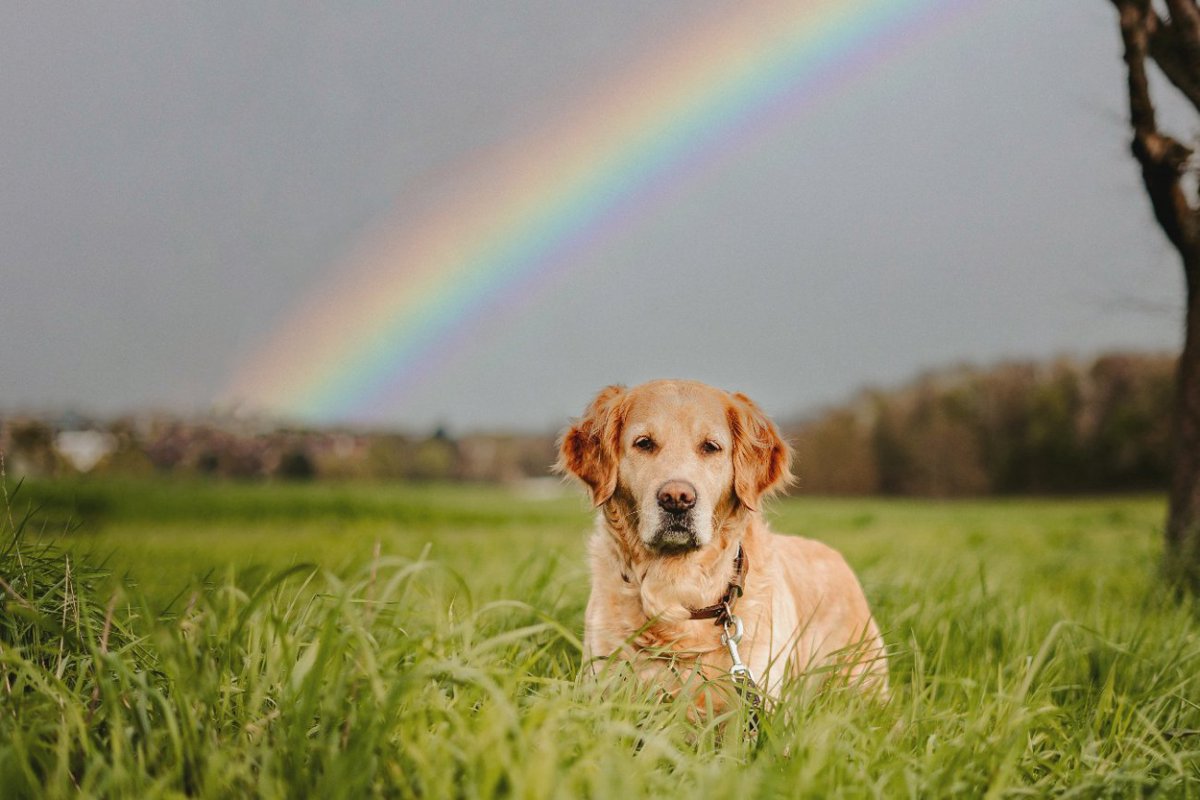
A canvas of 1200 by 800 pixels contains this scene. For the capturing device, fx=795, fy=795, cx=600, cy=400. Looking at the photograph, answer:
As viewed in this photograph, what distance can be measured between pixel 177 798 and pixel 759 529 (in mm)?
2409

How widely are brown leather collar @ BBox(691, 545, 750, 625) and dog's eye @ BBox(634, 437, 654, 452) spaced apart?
0.57 meters

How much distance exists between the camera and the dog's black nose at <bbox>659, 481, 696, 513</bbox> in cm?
310

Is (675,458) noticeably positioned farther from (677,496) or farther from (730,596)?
(730,596)

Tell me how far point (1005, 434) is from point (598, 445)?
51960 millimetres

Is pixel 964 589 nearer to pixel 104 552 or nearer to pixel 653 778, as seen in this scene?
pixel 653 778

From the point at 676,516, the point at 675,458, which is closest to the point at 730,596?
the point at 676,516

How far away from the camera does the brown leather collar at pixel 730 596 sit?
3.19 m

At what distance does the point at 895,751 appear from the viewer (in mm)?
2330

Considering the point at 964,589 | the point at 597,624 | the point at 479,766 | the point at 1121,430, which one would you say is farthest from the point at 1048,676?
the point at 1121,430

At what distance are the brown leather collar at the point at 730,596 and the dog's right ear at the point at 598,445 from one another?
0.60 metres

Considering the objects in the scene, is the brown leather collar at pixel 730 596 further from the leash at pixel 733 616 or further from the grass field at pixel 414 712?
the grass field at pixel 414 712

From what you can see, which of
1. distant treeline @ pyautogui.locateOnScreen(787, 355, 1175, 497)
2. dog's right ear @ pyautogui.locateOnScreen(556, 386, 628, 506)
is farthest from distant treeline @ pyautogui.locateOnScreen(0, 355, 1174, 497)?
dog's right ear @ pyautogui.locateOnScreen(556, 386, 628, 506)

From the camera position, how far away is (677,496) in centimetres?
310

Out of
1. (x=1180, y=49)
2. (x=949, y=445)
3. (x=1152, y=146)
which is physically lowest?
(x=949, y=445)
